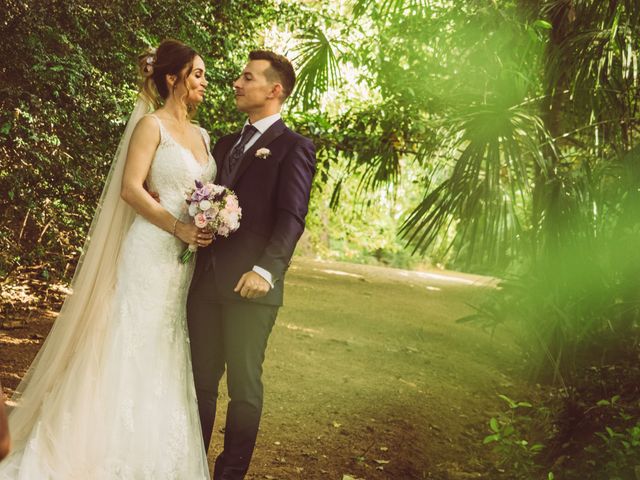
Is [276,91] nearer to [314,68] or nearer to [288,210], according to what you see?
[288,210]

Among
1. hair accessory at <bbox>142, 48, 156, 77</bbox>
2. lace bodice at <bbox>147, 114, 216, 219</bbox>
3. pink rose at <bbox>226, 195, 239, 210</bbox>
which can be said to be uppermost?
hair accessory at <bbox>142, 48, 156, 77</bbox>

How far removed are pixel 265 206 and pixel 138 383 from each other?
978mm

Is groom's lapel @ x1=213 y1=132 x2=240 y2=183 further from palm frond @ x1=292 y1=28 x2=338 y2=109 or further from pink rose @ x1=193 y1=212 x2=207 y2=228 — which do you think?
palm frond @ x1=292 y1=28 x2=338 y2=109

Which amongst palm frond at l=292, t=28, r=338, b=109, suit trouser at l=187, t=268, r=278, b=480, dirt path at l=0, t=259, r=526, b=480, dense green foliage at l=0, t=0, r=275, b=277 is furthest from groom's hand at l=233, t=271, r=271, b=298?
palm frond at l=292, t=28, r=338, b=109

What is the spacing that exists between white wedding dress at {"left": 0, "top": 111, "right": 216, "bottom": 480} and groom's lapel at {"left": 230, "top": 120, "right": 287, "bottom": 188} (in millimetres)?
218

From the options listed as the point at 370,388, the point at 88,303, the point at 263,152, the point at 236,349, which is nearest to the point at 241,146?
the point at 263,152

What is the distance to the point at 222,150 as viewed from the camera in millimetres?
3576

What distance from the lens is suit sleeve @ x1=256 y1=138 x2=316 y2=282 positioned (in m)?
3.20

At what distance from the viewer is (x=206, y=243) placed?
3.25 metres

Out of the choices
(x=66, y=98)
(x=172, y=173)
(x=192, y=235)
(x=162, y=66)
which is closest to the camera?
(x=192, y=235)

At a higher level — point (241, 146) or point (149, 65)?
point (149, 65)

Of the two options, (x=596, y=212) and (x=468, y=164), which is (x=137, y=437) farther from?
(x=596, y=212)

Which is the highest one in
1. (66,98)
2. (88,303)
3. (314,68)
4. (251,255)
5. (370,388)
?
(314,68)

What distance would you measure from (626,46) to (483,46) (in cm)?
108
